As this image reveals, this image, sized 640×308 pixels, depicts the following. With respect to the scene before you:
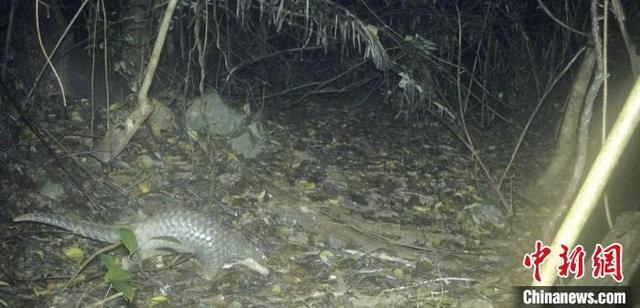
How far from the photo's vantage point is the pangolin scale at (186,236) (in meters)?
4.34

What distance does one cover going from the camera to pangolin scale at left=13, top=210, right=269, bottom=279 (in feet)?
14.3

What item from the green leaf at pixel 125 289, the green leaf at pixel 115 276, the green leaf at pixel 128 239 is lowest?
the green leaf at pixel 125 289

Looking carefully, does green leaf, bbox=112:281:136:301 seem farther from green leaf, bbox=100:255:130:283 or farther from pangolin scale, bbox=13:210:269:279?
pangolin scale, bbox=13:210:269:279

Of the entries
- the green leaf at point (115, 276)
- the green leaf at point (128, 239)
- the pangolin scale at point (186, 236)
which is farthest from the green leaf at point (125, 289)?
the pangolin scale at point (186, 236)

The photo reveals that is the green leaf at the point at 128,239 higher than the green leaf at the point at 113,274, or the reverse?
the green leaf at the point at 128,239

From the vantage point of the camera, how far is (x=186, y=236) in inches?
176

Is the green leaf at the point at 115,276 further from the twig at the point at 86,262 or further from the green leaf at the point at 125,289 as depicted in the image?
the twig at the point at 86,262

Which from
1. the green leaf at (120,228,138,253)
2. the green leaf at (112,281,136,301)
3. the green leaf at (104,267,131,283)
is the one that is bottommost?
the green leaf at (112,281,136,301)

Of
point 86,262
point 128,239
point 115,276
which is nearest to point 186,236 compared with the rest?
point 128,239

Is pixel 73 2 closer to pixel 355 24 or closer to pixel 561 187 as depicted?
pixel 355 24

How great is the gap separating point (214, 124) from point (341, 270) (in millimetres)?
2525

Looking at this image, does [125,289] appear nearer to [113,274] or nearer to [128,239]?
[113,274]

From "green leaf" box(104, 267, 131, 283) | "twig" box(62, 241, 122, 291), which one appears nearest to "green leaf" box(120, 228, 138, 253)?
"twig" box(62, 241, 122, 291)

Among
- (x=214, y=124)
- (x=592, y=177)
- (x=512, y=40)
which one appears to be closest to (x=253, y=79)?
(x=214, y=124)
